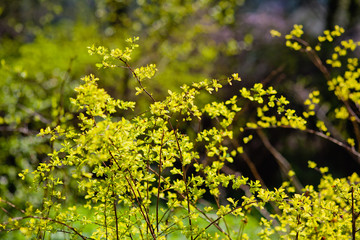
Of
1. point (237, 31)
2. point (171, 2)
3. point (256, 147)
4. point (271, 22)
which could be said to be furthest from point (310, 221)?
point (271, 22)

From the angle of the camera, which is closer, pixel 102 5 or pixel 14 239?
pixel 14 239

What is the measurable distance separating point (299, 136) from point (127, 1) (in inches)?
165

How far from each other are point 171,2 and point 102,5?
1.48 m

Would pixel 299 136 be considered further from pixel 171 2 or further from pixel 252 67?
pixel 171 2

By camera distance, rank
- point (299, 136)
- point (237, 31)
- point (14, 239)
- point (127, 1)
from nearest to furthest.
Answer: point (14, 239) → point (127, 1) → point (299, 136) → point (237, 31)

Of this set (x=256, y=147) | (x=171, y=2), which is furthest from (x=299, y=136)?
(x=171, y=2)

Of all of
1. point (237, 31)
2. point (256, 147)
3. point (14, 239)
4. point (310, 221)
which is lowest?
point (310, 221)

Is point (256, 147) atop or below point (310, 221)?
atop

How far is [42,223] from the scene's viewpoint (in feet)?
5.67

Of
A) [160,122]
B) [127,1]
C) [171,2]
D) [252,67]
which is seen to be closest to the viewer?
[160,122]

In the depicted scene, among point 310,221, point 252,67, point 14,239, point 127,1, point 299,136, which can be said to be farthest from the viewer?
point 252,67

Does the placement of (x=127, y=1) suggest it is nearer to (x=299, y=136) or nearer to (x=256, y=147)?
(x=256, y=147)

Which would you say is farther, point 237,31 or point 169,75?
point 237,31

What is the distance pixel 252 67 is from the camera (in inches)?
332
